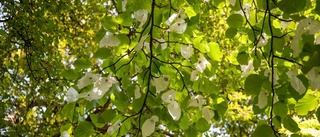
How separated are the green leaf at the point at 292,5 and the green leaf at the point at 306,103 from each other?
26 cm

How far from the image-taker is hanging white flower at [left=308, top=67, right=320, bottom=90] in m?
0.77

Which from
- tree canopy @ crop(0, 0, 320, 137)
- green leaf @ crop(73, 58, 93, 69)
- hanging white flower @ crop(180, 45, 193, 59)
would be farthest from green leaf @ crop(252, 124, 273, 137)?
green leaf @ crop(73, 58, 93, 69)

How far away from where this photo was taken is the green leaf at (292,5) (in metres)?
0.85

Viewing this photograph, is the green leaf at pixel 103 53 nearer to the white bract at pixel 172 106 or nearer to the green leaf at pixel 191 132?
the white bract at pixel 172 106

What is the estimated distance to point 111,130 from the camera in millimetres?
1053

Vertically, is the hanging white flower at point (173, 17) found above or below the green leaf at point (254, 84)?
above

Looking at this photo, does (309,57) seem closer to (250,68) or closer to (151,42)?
(250,68)

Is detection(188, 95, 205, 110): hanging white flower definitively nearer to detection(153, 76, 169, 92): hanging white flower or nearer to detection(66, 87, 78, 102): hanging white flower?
detection(153, 76, 169, 92): hanging white flower

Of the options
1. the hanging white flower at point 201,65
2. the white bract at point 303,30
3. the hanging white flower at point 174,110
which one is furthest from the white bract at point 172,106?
the white bract at point 303,30

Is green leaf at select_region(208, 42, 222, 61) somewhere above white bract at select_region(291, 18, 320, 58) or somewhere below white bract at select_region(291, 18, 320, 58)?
above

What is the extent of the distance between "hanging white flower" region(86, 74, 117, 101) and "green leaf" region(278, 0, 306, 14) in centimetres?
48

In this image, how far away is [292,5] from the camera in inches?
33.8

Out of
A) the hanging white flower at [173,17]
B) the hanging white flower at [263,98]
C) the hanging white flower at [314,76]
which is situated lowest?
the hanging white flower at [314,76]

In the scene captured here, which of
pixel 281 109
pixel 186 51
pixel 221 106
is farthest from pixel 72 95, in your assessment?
pixel 281 109
